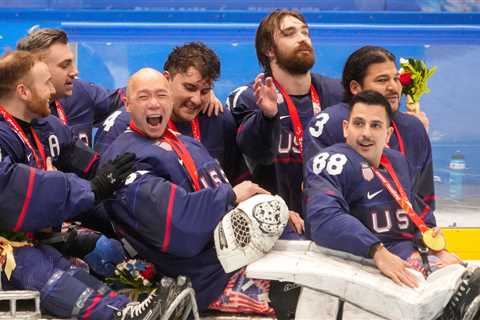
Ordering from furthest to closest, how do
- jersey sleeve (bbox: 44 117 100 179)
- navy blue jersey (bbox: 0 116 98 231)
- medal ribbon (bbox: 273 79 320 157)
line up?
medal ribbon (bbox: 273 79 320 157), jersey sleeve (bbox: 44 117 100 179), navy blue jersey (bbox: 0 116 98 231)

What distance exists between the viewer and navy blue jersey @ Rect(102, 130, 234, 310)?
Answer: 10.6 feet

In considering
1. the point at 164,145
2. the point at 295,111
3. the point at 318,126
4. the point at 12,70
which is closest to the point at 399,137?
the point at 318,126

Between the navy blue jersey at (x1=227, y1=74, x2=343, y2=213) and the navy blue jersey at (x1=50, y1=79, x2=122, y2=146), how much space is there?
2.06 ft

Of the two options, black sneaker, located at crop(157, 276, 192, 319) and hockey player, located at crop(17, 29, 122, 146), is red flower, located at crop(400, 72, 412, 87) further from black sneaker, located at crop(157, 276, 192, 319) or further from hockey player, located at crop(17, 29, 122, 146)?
black sneaker, located at crop(157, 276, 192, 319)

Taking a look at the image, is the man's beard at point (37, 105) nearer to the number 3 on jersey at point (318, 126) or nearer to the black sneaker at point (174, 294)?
the black sneaker at point (174, 294)

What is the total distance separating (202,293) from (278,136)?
34.4 inches

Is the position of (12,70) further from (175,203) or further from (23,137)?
(175,203)

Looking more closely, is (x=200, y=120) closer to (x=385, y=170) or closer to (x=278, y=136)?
(x=278, y=136)

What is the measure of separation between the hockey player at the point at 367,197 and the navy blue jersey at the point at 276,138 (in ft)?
1.53

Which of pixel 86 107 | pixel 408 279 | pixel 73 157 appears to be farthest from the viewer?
pixel 86 107

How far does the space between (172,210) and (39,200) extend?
1.42 feet

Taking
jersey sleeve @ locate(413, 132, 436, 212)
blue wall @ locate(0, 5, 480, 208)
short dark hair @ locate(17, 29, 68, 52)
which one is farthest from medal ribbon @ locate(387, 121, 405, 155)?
blue wall @ locate(0, 5, 480, 208)

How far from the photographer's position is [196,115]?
3947 millimetres

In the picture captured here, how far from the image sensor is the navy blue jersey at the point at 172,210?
3232 mm
